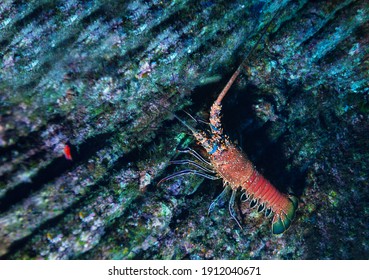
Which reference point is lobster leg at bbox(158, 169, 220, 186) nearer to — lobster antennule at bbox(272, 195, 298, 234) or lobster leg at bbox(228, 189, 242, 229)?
lobster leg at bbox(228, 189, 242, 229)

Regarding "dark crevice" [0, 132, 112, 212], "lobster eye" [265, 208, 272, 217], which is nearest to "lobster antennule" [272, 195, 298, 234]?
"lobster eye" [265, 208, 272, 217]

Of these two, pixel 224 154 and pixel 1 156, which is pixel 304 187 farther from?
pixel 1 156

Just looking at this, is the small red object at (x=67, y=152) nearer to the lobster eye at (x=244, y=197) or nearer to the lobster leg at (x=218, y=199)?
the lobster leg at (x=218, y=199)

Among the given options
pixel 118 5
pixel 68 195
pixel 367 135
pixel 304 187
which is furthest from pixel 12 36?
pixel 367 135

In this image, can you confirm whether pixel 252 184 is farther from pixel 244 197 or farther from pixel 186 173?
pixel 186 173

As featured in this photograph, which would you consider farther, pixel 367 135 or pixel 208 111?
pixel 367 135

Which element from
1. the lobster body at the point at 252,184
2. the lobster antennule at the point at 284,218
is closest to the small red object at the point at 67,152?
the lobster body at the point at 252,184
